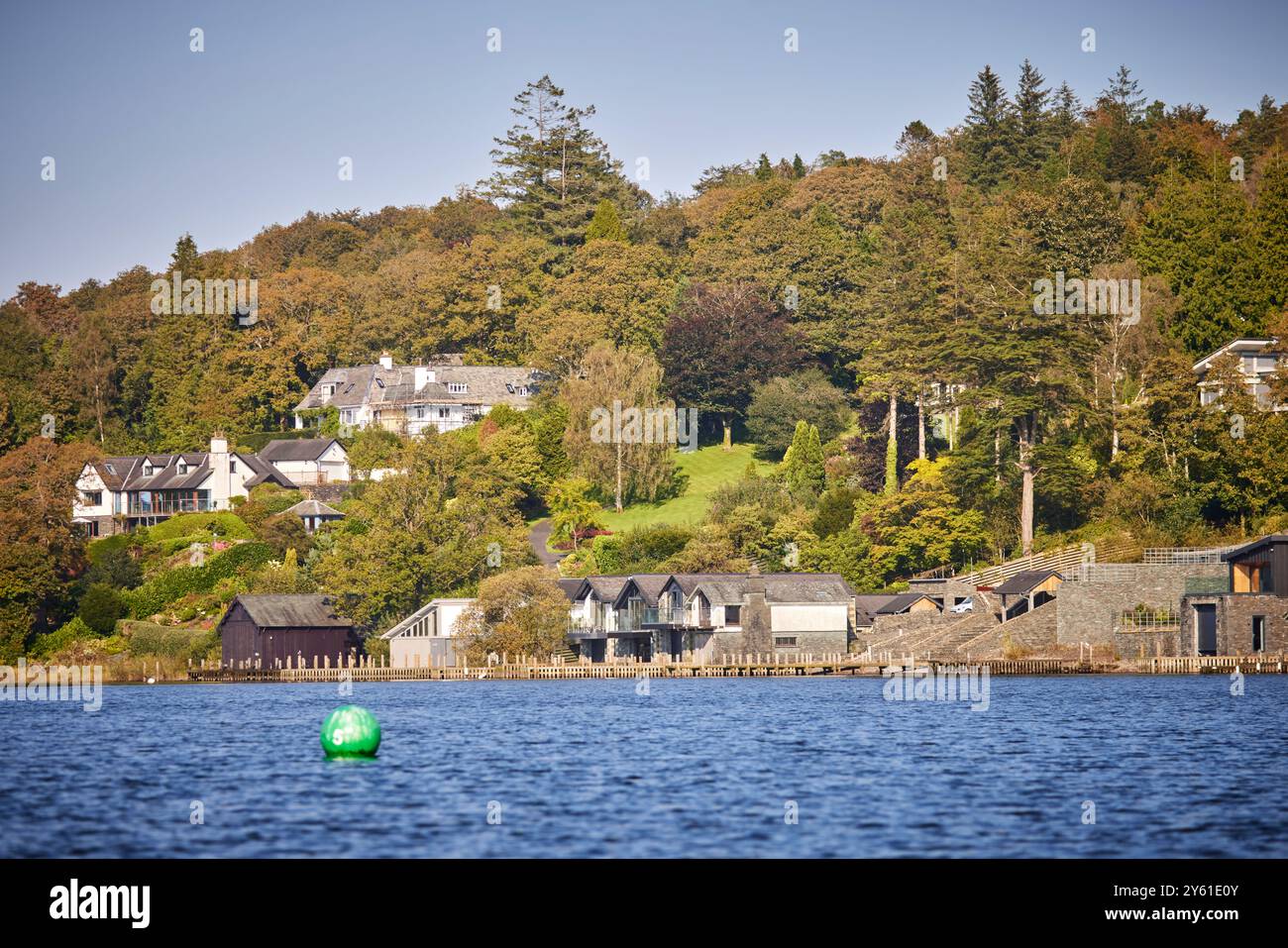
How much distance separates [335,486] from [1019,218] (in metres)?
58.3

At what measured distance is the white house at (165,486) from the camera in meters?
139

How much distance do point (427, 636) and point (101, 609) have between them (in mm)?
22231

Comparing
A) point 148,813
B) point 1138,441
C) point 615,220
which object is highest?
point 615,220

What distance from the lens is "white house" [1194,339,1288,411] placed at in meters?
100

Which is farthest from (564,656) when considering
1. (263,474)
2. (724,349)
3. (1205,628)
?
(263,474)

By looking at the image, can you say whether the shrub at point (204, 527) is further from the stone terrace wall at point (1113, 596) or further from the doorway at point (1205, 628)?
the doorway at point (1205, 628)

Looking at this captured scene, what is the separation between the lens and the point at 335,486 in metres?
137

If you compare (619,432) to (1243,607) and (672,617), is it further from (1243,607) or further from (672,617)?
(1243,607)

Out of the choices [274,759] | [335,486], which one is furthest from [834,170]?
[274,759]

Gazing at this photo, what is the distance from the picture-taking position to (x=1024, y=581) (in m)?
95.4

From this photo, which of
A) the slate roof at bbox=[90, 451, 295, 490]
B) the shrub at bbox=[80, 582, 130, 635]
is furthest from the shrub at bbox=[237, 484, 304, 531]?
the shrub at bbox=[80, 582, 130, 635]

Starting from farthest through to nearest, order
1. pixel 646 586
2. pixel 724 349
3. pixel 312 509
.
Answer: pixel 724 349 < pixel 312 509 < pixel 646 586

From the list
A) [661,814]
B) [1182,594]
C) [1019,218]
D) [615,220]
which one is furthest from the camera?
[615,220]

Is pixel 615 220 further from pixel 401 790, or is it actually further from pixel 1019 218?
pixel 401 790
